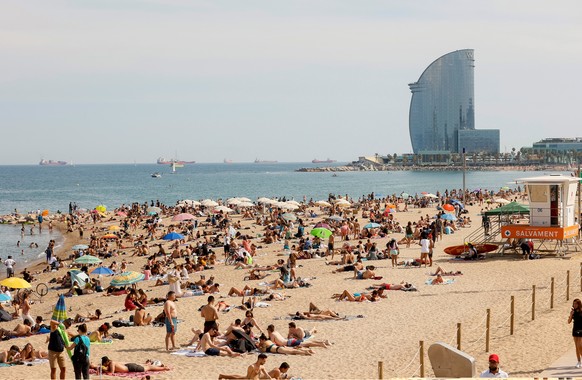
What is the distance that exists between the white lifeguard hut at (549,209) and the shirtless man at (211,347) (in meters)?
13.6

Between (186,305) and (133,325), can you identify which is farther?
(186,305)

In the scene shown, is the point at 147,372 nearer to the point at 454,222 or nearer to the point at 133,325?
the point at 133,325

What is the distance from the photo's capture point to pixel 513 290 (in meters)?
17.9

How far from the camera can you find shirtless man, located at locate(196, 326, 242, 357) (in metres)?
12.6

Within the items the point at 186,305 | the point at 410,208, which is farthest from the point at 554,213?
the point at 410,208

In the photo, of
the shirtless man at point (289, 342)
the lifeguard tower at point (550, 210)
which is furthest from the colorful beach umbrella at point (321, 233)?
the shirtless man at point (289, 342)

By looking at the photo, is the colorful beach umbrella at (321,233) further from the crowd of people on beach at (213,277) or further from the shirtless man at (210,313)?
the shirtless man at (210,313)

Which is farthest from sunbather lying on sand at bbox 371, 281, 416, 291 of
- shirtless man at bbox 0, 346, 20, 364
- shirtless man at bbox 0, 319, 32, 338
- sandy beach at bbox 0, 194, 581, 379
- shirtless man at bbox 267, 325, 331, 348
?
shirtless man at bbox 0, 346, 20, 364

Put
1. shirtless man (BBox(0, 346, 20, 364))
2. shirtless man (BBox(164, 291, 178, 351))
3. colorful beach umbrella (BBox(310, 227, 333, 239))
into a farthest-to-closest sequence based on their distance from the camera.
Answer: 1. colorful beach umbrella (BBox(310, 227, 333, 239))
2. shirtless man (BBox(164, 291, 178, 351))
3. shirtless man (BBox(0, 346, 20, 364))

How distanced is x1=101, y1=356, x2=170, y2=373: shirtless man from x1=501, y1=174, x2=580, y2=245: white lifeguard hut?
15.2m

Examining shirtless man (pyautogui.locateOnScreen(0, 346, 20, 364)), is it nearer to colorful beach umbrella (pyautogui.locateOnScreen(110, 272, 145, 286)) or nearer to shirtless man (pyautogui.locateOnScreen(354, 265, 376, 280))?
colorful beach umbrella (pyautogui.locateOnScreen(110, 272, 145, 286))

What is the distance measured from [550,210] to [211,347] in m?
14.5

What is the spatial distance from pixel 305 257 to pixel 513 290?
9792 mm

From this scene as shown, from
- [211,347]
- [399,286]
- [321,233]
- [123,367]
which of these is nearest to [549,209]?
[399,286]
